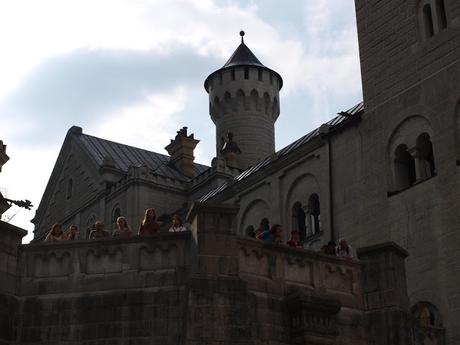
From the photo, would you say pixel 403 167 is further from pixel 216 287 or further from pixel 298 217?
pixel 216 287

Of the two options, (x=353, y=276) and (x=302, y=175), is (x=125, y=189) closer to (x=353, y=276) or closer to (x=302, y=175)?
(x=302, y=175)

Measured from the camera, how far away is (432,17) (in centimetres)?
3384

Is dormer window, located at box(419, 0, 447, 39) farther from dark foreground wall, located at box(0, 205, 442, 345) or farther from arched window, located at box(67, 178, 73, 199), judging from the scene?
arched window, located at box(67, 178, 73, 199)

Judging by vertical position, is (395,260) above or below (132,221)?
below

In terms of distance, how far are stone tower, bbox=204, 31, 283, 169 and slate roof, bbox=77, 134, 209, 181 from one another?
13.0 ft

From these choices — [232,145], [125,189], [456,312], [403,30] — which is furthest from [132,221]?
[456,312]

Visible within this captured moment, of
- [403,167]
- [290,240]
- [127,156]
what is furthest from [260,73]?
[290,240]

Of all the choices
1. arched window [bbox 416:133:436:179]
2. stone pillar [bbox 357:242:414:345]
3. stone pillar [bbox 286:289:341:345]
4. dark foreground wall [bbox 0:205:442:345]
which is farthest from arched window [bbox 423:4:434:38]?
stone pillar [bbox 286:289:341:345]

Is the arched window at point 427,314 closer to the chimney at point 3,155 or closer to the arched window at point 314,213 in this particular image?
the arched window at point 314,213

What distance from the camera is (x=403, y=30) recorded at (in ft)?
115

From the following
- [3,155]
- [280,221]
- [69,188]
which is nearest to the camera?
[280,221]

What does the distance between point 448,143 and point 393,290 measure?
42.4 feet

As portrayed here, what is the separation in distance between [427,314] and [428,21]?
1165 centimetres

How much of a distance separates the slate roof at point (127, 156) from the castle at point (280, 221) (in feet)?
0.75
